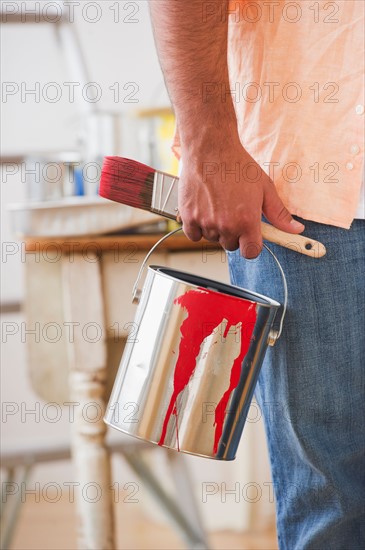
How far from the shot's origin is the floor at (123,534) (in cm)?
179

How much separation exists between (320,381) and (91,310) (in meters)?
0.61

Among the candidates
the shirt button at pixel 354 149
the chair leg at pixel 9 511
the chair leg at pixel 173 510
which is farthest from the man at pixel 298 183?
the chair leg at pixel 9 511

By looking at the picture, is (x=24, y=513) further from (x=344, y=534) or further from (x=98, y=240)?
(x=344, y=534)

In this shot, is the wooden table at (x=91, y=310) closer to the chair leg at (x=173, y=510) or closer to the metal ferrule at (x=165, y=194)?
the chair leg at (x=173, y=510)

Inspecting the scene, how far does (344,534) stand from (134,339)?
310 mm

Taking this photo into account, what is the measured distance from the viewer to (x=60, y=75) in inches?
79.4

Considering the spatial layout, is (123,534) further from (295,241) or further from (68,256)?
(295,241)

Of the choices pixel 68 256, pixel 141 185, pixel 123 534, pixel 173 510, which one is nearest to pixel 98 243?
pixel 68 256

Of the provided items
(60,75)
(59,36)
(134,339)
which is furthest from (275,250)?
(60,75)

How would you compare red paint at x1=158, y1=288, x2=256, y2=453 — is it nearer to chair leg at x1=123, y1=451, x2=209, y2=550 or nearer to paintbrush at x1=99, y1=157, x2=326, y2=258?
paintbrush at x1=99, y1=157, x2=326, y2=258

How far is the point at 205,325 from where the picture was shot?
803mm

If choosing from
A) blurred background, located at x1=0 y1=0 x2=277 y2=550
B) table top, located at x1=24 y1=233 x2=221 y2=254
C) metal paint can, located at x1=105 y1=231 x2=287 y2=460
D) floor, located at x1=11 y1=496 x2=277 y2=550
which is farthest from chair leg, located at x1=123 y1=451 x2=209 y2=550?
metal paint can, located at x1=105 y1=231 x2=287 y2=460

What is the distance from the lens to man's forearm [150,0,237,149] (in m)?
0.76

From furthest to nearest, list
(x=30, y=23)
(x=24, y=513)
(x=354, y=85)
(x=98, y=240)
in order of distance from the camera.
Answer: (x=24, y=513) → (x=30, y=23) → (x=98, y=240) → (x=354, y=85)
